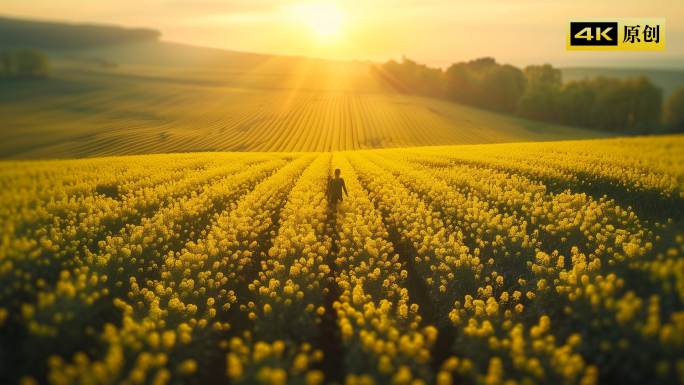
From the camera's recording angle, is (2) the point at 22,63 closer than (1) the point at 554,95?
Yes

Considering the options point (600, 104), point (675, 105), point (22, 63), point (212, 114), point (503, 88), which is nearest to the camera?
point (22, 63)

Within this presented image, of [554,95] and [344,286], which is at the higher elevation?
[554,95]

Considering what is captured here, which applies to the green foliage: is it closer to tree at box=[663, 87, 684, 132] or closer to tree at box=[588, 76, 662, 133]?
tree at box=[588, 76, 662, 133]

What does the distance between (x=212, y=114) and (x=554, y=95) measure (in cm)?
5466

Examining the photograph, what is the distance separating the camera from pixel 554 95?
53.6 meters

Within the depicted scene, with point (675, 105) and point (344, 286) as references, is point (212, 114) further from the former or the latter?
point (675, 105)

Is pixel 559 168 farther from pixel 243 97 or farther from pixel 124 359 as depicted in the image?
pixel 243 97

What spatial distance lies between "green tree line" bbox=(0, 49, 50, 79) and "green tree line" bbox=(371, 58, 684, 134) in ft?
57.4

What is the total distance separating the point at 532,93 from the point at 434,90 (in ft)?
88.7

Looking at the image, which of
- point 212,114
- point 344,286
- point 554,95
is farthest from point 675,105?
point 212,114

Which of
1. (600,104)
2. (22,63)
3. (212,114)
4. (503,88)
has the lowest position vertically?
(22,63)

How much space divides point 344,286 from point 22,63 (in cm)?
659

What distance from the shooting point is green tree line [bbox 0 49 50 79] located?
5270mm

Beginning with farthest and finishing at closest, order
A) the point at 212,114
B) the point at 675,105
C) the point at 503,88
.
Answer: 1. the point at 503,88
2. the point at 212,114
3. the point at 675,105
